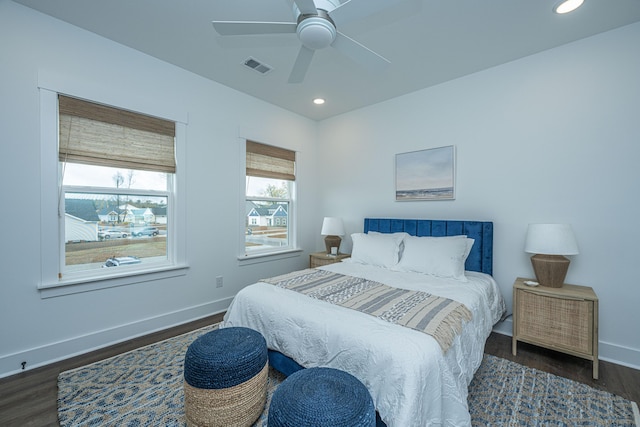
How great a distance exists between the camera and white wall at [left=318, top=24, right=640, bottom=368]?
7.49 ft

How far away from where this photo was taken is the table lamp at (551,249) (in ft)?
7.46

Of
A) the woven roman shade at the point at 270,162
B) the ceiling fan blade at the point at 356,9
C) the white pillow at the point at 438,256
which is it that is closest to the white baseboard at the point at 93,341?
the woven roman shade at the point at 270,162

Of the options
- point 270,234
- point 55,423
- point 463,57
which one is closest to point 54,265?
point 55,423

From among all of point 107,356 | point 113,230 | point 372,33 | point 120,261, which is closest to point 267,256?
point 120,261

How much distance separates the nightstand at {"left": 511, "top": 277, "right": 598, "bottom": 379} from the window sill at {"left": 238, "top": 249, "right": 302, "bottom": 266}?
9.34 ft

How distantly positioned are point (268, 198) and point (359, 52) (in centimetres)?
248

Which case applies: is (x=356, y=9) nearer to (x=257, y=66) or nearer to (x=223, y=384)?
(x=257, y=66)

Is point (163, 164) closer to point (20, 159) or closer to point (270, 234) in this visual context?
point (20, 159)

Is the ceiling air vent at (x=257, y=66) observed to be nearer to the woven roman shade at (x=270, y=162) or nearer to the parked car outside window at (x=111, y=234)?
the woven roman shade at (x=270, y=162)

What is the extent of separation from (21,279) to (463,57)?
174 inches

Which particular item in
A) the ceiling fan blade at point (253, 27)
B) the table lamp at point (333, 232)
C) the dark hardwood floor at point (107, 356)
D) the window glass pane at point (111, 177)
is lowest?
the dark hardwood floor at point (107, 356)

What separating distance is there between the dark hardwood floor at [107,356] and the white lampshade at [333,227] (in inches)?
84.9

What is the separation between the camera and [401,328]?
5.04 ft

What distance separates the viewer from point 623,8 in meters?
2.07
